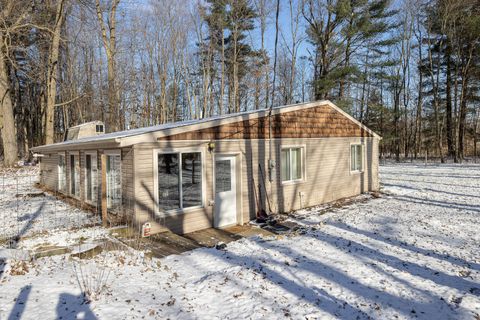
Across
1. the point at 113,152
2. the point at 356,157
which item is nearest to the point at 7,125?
the point at 113,152

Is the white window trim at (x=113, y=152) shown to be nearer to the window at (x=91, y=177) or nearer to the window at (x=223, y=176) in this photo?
the window at (x=91, y=177)

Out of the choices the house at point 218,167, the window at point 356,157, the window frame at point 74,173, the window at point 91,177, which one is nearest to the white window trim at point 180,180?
the house at point 218,167

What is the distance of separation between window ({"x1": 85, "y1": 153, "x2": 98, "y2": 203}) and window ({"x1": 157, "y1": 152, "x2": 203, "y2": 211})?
3284mm

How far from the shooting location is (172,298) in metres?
4.09

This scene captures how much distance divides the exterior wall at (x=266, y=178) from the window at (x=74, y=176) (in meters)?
5.03

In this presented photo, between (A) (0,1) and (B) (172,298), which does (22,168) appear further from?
(B) (172,298)

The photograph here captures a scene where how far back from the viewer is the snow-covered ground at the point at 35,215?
24.1ft

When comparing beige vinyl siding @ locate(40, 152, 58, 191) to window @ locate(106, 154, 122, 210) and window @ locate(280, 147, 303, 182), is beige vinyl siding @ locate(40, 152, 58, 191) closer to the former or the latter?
window @ locate(106, 154, 122, 210)

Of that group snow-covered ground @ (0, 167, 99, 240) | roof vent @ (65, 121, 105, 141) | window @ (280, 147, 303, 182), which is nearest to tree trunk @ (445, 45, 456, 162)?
window @ (280, 147, 303, 182)

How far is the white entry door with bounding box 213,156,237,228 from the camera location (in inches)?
312

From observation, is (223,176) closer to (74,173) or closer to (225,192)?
(225,192)

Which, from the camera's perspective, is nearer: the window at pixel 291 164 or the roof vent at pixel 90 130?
the window at pixel 291 164

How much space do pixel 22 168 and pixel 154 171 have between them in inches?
663

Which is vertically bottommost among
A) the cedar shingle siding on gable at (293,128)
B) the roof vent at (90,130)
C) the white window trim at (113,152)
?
the white window trim at (113,152)
